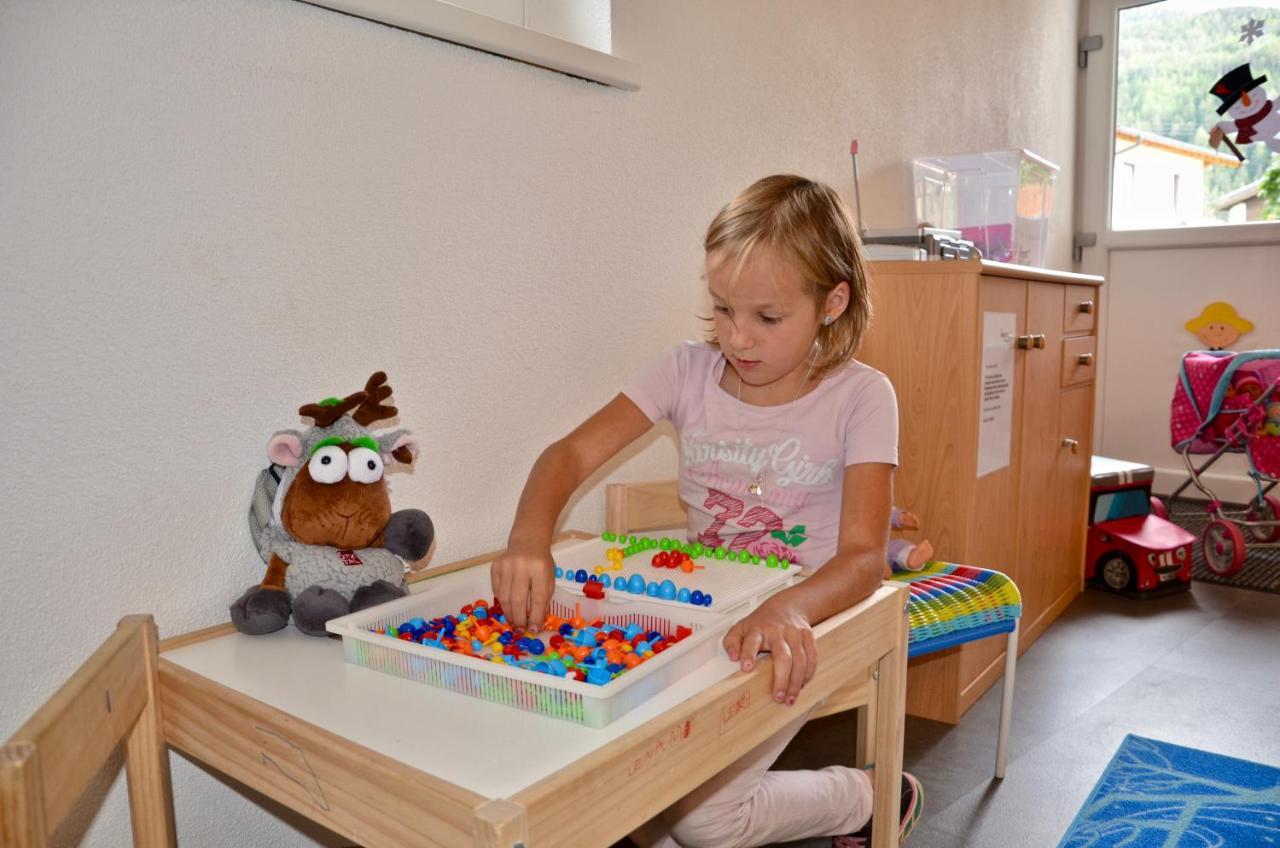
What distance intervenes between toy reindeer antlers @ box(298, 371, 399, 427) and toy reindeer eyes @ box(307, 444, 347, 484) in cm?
4

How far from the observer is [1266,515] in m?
3.19

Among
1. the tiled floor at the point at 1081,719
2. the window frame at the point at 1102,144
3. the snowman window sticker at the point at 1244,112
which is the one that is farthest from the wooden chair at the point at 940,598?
the snowman window sticker at the point at 1244,112

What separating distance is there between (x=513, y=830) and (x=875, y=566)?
0.60m

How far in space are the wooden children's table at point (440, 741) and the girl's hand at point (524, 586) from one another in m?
0.16

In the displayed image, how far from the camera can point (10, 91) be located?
910 millimetres

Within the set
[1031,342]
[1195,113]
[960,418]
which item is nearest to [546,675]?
[960,418]

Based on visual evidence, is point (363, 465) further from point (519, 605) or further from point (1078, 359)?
Answer: point (1078, 359)

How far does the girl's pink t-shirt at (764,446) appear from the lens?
1.30 meters

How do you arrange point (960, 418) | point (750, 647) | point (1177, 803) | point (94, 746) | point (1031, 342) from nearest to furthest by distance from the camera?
point (94, 746)
point (750, 647)
point (1177, 803)
point (960, 418)
point (1031, 342)

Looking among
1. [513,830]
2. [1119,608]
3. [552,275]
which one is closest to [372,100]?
[552,275]

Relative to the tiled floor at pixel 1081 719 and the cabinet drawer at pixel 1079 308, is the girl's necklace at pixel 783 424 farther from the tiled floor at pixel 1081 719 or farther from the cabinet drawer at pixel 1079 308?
the cabinet drawer at pixel 1079 308

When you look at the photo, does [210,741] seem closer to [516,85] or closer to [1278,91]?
[516,85]

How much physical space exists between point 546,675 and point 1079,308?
224 centimetres

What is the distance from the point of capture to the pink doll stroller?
284 centimetres
